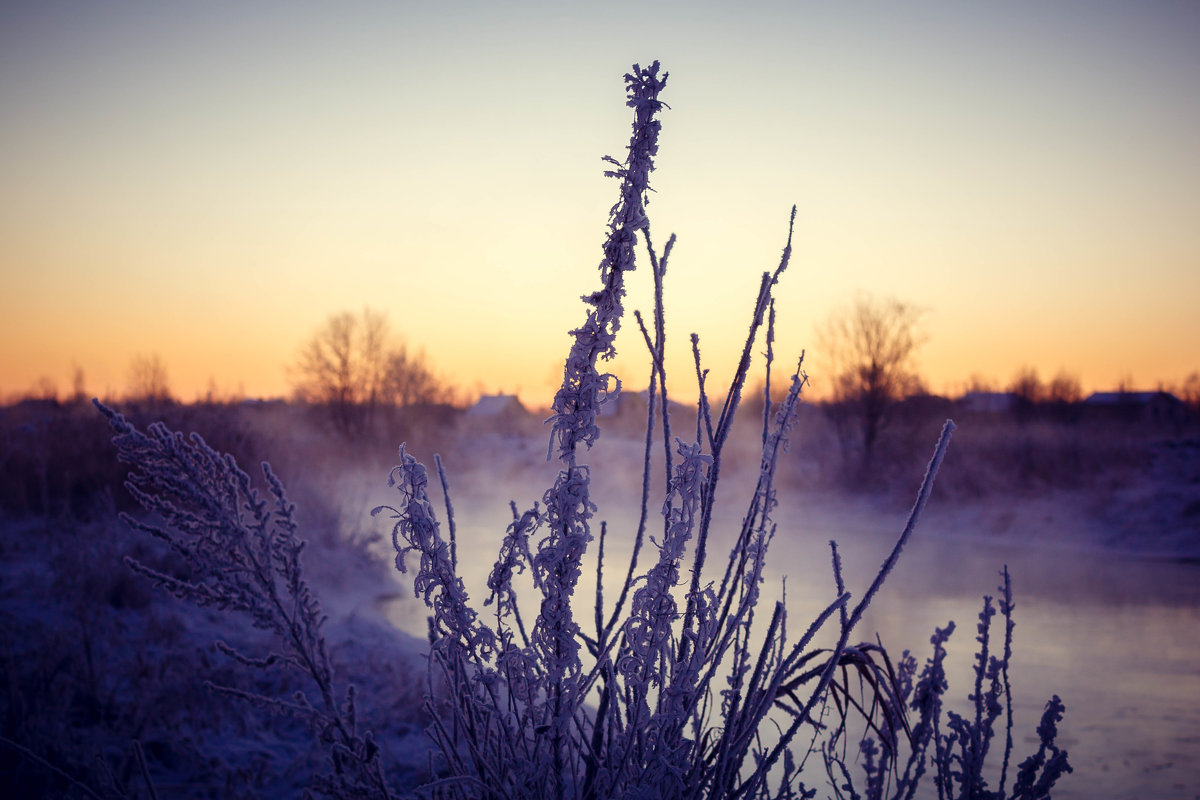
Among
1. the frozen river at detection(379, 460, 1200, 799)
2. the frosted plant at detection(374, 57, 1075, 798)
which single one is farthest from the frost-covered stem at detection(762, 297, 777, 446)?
the frozen river at detection(379, 460, 1200, 799)

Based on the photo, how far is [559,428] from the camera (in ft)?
3.62

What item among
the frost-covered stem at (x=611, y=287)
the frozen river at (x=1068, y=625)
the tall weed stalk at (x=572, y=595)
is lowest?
the frozen river at (x=1068, y=625)

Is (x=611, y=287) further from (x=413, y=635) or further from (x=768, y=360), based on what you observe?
(x=413, y=635)

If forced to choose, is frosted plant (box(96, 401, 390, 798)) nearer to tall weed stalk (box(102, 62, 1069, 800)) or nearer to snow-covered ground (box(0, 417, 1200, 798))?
tall weed stalk (box(102, 62, 1069, 800))

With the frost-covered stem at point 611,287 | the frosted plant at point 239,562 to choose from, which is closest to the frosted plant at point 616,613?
the frost-covered stem at point 611,287

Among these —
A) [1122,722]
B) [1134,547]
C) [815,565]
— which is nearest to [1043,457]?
[1134,547]

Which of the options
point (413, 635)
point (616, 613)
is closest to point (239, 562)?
point (616, 613)

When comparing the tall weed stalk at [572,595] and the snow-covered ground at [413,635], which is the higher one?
the tall weed stalk at [572,595]

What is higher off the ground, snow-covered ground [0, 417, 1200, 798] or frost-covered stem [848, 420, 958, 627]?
frost-covered stem [848, 420, 958, 627]

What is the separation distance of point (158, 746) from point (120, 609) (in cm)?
236

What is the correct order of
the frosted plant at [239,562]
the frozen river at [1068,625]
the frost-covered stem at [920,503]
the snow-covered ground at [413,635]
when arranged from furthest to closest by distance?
the frozen river at [1068,625], the snow-covered ground at [413,635], the frosted plant at [239,562], the frost-covered stem at [920,503]

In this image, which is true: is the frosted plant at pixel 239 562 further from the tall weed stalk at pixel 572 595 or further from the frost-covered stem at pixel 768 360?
the frost-covered stem at pixel 768 360

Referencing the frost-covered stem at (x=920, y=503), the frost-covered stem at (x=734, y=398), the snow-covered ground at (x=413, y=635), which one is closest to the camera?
the frost-covered stem at (x=920, y=503)

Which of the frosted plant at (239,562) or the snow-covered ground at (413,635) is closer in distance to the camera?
the frosted plant at (239,562)
